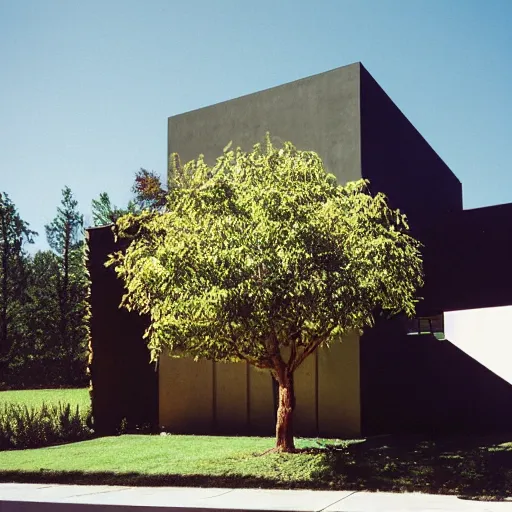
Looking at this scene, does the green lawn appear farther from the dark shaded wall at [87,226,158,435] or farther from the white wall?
the white wall

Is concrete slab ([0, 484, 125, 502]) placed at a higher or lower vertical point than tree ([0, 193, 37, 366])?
lower

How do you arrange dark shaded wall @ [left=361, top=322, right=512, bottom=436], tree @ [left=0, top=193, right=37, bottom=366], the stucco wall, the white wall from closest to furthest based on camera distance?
the stucco wall, dark shaded wall @ [left=361, top=322, right=512, bottom=436], the white wall, tree @ [left=0, top=193, right=37, bottom=366]

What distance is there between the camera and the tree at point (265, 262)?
11.2 m

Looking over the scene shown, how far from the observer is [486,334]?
17.0 m

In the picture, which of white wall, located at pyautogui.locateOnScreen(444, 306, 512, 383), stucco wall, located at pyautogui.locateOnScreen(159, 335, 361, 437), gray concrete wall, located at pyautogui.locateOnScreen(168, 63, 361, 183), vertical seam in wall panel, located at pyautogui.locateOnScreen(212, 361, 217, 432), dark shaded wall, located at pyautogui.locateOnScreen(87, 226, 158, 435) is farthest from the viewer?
dark shaded wall, located at pyautogui.locateOnScreen(87, 226, 158, 435)

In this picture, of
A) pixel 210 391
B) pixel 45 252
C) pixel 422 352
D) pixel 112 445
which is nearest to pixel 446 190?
pixel 422 352

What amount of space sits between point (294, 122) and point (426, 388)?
738 cm

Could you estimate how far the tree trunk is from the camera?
12641mm

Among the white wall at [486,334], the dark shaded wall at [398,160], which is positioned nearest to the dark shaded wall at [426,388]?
the white wall at [486,334]

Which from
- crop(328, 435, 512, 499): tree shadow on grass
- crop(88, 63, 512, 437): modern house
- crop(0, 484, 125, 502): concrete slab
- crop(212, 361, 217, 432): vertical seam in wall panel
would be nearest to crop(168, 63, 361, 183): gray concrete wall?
crop(88, 63, 512, 437): modern house

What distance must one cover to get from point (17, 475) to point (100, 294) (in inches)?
315

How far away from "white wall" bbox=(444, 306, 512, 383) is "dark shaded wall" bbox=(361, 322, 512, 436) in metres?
0.22

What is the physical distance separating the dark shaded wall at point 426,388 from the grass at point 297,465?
1672mm

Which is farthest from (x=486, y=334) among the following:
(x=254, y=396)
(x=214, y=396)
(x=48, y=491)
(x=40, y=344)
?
(x=40, y=344)
